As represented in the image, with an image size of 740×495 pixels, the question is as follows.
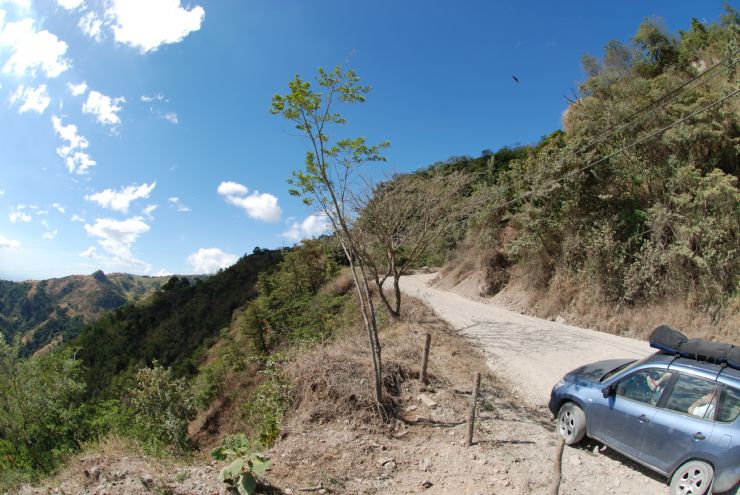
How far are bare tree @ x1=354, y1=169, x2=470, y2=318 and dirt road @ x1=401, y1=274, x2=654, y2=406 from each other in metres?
3.32

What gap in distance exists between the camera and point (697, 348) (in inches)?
200

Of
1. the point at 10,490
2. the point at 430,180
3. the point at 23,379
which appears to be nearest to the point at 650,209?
the point at 430,180

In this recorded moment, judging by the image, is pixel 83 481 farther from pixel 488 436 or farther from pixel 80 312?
pixel 80 312

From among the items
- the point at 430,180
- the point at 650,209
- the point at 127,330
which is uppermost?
the point at 430,180

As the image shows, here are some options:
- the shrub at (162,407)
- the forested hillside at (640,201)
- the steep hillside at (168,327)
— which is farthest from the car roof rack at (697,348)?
the steep hillside at (168,327)

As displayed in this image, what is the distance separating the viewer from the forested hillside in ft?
34.3

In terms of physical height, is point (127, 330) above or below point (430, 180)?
below

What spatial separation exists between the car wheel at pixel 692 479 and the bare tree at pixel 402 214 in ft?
33.0

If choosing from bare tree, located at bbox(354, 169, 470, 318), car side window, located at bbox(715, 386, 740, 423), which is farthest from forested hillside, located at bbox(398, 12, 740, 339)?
car side window, located at bbox(715, 386, 740, 423)

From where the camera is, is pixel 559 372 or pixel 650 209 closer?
pixel 559 372

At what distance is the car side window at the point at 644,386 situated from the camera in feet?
→ 16.9

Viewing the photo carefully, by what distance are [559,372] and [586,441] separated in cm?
316

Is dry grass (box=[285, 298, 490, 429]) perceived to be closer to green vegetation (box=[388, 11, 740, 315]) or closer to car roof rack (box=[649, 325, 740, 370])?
car roof rack (box=[649, 325, 740, 370])

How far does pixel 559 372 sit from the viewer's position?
9320 millimetres
